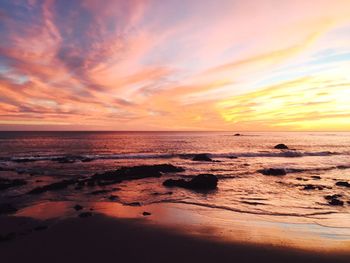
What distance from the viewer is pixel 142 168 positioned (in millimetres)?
28172

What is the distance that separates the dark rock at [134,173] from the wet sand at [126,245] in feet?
→ 39.1

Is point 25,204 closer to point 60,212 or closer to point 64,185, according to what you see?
point 60,212

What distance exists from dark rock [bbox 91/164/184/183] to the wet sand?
1190 centimetres

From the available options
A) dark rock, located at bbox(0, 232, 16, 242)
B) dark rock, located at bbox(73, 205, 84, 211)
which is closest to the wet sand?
dark rock, located at bbox(0, 232, 16, 242)

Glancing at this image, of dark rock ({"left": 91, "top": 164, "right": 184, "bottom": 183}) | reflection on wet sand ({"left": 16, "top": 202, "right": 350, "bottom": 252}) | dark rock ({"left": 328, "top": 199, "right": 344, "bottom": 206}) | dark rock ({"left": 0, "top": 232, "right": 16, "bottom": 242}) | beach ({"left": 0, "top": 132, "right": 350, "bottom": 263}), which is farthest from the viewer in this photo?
dark rock ({"left": 91, "top": 164, "right": 184, "bottom": 183})

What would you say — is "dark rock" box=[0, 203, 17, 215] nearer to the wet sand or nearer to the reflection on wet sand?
the reflection on wet sand

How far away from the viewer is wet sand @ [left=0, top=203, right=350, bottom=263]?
8.58m

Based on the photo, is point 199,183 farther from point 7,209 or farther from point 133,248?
point 7,209

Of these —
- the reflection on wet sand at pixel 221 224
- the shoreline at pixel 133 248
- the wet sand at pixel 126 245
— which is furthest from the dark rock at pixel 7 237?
the reflection on wet sand at pixel 221 224

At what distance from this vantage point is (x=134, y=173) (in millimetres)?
26531

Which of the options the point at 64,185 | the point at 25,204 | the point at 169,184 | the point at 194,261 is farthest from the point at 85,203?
the point at 194,261

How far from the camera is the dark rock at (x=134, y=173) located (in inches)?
964

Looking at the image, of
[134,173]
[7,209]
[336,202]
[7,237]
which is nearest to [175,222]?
[7,237]

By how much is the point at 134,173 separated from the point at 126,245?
17.1 metres
